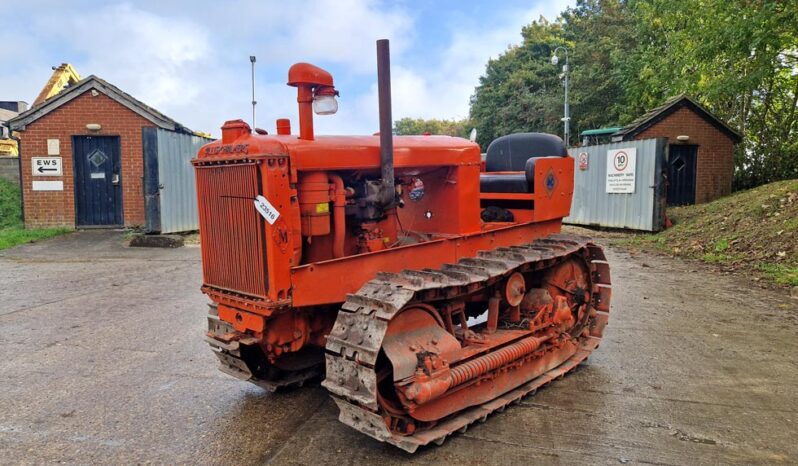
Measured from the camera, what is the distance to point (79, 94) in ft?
48.3

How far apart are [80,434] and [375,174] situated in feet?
8.99

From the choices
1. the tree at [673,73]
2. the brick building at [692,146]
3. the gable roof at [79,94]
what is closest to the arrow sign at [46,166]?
the gable roof at [79,94]

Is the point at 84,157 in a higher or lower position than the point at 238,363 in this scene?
higher

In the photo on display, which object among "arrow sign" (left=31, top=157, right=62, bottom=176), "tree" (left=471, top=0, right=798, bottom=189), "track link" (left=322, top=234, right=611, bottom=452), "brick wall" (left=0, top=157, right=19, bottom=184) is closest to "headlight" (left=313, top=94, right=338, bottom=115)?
"track link" (left=322, top=234, right=611, bottom=452)

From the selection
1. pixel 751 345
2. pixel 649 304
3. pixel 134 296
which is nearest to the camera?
pixel 751 345

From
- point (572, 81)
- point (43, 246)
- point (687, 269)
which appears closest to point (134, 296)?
point (43, 246)

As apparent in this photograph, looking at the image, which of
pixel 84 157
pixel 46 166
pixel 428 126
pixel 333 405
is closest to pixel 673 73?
pixel 84 157

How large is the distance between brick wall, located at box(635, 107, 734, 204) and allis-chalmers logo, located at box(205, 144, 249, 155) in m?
15.2

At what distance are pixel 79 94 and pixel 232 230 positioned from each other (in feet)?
43.3

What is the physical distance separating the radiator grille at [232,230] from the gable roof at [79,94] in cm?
1231

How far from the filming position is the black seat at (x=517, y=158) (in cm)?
575

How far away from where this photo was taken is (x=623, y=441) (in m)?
3.83

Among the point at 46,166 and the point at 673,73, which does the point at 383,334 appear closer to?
the point at 46,166

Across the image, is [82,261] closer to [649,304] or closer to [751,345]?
[649,304]
